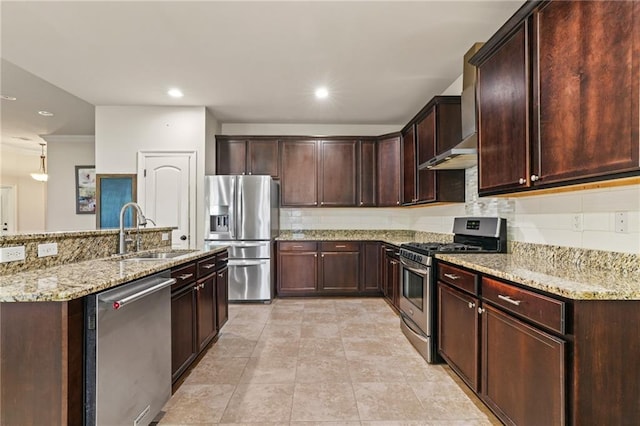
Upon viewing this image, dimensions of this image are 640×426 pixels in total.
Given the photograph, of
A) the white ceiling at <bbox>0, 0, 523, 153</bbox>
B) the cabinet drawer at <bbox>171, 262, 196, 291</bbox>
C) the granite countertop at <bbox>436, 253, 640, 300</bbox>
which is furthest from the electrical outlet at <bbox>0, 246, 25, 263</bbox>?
the granite countertop at <bbox>436, 253, 640, 300</bbox>

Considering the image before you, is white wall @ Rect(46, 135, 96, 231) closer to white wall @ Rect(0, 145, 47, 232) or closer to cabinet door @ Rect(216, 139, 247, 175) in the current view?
white wall @ Rect(0, 145, 47, 232)

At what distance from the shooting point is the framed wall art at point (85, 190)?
6.49 metres

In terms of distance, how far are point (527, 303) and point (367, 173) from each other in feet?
12.1

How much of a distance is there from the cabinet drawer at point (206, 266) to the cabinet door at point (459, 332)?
1882 millimetres

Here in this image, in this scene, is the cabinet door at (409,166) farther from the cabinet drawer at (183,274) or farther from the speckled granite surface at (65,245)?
the speckled granite surface at (65,245)

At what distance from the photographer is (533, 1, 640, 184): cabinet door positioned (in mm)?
1345

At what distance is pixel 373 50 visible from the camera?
118 inches

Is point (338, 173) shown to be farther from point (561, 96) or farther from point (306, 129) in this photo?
point (561, 96)

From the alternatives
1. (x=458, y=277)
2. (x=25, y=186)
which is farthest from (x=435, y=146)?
(x=25, y=186)

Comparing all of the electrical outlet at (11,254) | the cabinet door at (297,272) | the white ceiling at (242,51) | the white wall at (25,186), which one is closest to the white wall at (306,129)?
the white ceiling at (242,51)

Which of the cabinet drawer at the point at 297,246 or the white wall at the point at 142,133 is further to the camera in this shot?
the cabinet drawer at the point at 297,246

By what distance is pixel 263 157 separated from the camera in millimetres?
5039

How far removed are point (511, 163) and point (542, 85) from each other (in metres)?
0.47

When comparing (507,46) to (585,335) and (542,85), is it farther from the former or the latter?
(585,335)
